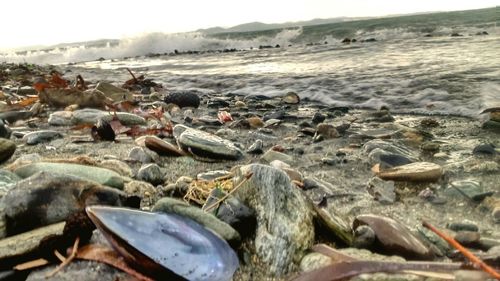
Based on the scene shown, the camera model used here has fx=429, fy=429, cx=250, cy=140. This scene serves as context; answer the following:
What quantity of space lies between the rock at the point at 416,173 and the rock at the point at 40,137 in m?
2.74

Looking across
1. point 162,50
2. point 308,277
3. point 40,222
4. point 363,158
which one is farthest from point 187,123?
point 162,50

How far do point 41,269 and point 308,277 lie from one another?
88 cm

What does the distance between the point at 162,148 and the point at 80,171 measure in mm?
992

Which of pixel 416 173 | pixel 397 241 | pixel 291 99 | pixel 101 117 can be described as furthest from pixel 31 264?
pixel 291 99

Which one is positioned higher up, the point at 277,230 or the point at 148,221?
the point at 148,221

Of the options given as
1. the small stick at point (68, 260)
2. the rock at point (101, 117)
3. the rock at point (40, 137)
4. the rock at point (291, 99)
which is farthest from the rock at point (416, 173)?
the rock at point (291, 99)

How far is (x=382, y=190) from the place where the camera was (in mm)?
2424

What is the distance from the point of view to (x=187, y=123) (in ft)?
15.7

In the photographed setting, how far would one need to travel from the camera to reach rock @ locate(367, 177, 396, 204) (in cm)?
231

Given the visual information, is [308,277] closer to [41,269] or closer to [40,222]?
[41,269]

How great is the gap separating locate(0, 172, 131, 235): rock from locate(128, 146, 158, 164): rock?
45.5 inches

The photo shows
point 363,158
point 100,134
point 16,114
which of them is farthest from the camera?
point 16,114

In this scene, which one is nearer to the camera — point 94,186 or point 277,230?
point 277,230

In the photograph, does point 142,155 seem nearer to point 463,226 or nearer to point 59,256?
point 59,256
